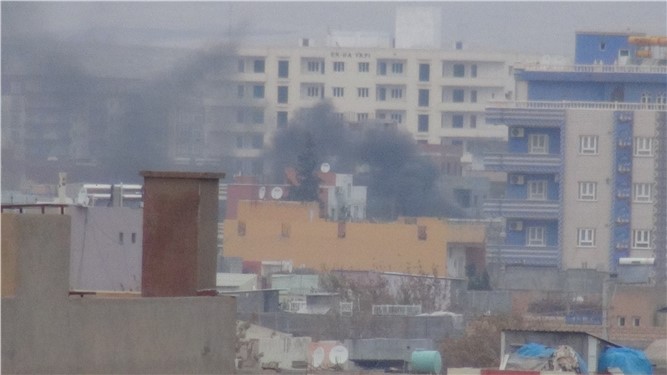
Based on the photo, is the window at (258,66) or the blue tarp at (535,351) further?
the window at (258,66)

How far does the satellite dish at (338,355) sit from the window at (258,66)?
4319 cm

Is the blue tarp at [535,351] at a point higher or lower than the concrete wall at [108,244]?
lower

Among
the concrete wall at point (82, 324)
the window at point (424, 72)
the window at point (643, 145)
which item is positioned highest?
the window at point (424, 72)

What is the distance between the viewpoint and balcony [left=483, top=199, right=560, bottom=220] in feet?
171

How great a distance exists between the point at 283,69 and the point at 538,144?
23.3 m

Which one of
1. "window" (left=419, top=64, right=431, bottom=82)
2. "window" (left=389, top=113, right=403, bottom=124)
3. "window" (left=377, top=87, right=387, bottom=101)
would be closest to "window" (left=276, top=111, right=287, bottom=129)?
"window" (left=389, top=113, right=403, bottom=124)

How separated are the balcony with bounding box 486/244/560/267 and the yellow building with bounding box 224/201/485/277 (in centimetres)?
154

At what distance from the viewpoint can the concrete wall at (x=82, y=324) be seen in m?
7.49

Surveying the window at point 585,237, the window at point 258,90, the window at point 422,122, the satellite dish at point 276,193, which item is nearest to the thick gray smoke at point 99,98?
the satellite dish at point 276,193

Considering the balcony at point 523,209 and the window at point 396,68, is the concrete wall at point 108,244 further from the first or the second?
the window at point 396,68

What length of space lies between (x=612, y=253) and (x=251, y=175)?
10.2 meters

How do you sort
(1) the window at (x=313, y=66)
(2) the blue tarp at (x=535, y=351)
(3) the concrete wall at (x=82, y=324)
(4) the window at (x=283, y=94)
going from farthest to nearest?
(1) the window at (x=313, y=66)
(4) the window at (x=283, y=94)
(2) the blue tarp at (x=535, y=351)
(3) the concrete wall at (x=82, y=324)

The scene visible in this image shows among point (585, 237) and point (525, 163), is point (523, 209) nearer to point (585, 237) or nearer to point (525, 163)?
point (525, 163)

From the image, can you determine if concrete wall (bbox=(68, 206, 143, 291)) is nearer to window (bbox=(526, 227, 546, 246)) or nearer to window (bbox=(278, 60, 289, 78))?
window (bbox=(526, 227, 546, 246))
